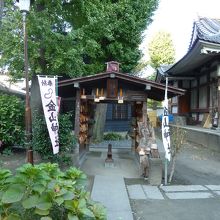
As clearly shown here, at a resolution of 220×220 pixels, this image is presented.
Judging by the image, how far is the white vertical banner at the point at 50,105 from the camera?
834cm

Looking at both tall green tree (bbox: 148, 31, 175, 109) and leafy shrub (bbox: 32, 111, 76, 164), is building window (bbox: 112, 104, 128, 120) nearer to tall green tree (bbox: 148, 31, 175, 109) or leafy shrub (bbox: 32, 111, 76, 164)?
tall green tree (bbox: 148, 31, 175, 109)

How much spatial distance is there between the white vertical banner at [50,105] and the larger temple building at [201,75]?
660 centimetres

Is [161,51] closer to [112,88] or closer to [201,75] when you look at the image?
[201,75]

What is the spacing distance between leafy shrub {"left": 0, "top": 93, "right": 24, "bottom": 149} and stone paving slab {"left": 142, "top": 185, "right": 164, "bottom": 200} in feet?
20.1

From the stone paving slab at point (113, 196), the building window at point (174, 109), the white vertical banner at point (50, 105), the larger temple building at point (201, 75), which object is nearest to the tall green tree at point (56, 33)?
the white vertical banner at point (50, 105)

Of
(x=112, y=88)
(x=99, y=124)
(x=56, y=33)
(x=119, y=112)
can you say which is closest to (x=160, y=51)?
(x=119, y=112)

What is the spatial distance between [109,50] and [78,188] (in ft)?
41.5

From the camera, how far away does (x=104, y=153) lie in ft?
44.9

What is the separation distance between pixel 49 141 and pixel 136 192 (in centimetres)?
300

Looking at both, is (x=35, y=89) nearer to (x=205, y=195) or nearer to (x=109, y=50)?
(x=109, y=50)

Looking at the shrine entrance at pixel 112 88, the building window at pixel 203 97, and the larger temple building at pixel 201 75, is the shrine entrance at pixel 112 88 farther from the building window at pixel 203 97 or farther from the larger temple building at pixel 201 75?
the building window at pixel 203 97

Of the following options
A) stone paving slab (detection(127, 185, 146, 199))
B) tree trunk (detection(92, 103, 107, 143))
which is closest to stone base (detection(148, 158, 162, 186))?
stone paving slab (detection(127, 185, 146, 199))

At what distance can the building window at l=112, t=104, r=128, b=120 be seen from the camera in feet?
82.9

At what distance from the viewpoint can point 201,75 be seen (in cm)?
1898
